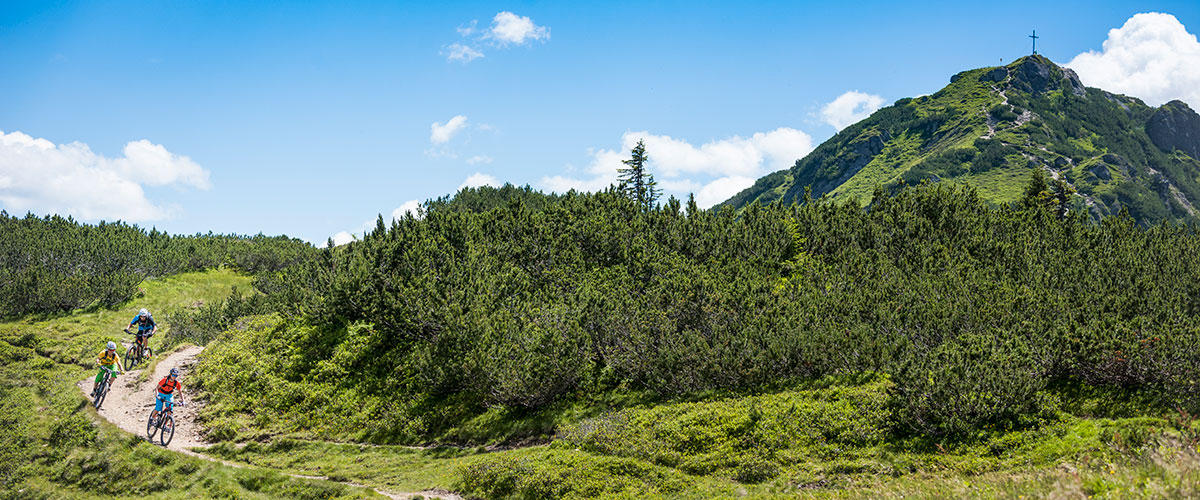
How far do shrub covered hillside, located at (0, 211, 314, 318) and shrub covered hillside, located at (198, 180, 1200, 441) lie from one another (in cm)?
2519

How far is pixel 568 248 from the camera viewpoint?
3231 cm

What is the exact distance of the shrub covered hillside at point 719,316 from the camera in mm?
16109

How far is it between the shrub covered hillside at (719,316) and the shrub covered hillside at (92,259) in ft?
82.7

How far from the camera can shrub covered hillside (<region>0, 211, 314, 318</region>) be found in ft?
154

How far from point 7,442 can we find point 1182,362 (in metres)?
38.2

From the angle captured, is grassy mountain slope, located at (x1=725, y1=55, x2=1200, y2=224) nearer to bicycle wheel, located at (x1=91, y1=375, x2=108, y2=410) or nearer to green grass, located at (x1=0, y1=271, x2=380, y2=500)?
A: green grass, located at (x1=0, y1=271, x2=380, y2=500)

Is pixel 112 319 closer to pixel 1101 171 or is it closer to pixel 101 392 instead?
pixel 101 392

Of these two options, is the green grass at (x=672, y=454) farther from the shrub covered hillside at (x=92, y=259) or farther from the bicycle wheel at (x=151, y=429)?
the shrub covered hillside at (x=92, y=259)

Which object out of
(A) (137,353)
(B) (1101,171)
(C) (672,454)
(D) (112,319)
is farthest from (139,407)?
(B) (1101,171)

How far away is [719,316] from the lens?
2330 cm

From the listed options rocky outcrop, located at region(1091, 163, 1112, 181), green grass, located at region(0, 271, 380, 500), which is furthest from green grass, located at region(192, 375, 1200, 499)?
rocky outcrop, located at region(1091, 163, 1112, 181)

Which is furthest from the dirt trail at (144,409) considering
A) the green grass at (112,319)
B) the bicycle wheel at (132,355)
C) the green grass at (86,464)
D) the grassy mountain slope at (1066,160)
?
the grassy mountain slope at (1066,160)

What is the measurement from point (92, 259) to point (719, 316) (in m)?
61.7

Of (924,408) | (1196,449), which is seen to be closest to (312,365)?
(924,408)
